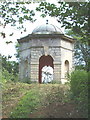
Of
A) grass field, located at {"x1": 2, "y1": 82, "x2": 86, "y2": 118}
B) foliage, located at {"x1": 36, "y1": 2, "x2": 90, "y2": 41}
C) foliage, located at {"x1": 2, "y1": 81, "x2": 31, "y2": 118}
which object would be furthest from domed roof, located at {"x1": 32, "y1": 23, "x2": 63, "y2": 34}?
foliage, located at {"x1": 36, "y1": 2, "x2": 90, "y2": 41}

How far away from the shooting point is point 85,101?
559 centimetres

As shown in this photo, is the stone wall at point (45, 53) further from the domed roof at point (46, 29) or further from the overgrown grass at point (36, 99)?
the overgrown grass at point (36, 99)

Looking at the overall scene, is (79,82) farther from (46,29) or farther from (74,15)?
(46,29)

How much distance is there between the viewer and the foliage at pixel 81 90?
5.56 m

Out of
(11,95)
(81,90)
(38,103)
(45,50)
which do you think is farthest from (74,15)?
(45,50)

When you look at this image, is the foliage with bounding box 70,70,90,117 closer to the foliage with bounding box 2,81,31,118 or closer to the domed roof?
the foliage with bounding box 2,81,31,118

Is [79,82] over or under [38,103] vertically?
over

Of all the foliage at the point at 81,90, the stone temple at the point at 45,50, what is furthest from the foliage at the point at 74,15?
the stone temple at the point at 45,50

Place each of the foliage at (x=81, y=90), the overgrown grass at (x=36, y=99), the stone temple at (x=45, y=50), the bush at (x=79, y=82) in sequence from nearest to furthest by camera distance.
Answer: the foliage at (x=81, y=90)
the bush at (x=79, y=82)
the overgrown grass at (x=36, y=99)
the stone temple at (x=45, y=50)

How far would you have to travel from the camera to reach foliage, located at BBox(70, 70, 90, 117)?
18.2 feet

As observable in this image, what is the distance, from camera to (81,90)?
5.94 m

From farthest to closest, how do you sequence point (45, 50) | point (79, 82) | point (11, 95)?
point (45, 50)
point (11, 95)
point (79, 82)

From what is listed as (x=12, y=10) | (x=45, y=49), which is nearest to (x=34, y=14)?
(x=12, y=10)

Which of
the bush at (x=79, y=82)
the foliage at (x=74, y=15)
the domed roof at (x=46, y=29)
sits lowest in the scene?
the bush at (x=79, y=82)
